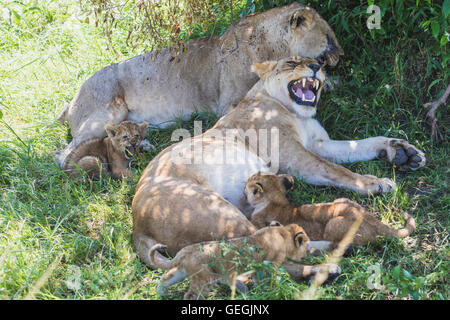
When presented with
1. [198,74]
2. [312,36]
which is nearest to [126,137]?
[198,74]

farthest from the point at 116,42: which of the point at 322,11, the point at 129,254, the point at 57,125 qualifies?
the point at 129,254

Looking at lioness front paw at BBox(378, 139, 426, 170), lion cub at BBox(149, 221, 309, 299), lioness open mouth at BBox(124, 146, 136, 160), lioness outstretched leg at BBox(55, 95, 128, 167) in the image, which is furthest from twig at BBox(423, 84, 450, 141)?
lioness outstretched leg at BBox(55, 95, 128, 167)

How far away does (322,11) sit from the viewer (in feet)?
18.6

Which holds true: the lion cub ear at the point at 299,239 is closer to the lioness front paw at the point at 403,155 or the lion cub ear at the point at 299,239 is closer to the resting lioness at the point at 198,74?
the lioness front paw at the point at 403,155

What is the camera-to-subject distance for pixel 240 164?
4.45 metres

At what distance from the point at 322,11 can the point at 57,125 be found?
118 inches

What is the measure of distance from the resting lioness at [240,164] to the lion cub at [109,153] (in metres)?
0.82

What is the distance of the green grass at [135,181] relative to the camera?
3.57 metres

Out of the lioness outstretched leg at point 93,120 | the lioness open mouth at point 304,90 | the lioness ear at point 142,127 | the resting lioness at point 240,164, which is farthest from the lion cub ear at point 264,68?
the lioness outstretched leg at point 93,120

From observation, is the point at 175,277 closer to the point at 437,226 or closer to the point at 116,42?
the point at 437,226

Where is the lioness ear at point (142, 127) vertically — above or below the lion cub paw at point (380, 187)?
above

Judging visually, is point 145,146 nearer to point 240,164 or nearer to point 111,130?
point 111,130

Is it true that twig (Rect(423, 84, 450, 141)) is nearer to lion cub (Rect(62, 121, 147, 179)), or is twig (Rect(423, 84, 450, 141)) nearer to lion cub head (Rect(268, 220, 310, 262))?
lion cub head (Rect(268, 220, 310, 262))

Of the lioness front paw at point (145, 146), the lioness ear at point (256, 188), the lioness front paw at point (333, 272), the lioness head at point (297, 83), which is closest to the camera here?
the lioness front paw at point (333, 272)
